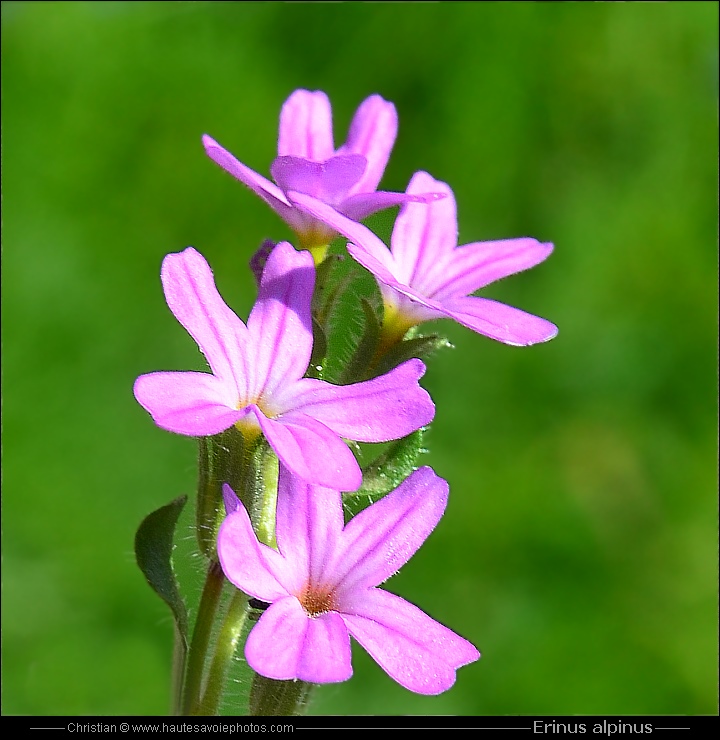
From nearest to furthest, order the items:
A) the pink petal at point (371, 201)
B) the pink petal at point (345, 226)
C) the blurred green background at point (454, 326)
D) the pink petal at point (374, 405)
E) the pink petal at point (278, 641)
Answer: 1. the pink petal at point (278, 641)
2. the pink petal at point (374, 405)
3. the pink petal at point (345, 226)
4. the pink petal at point (371, 201)
5. the blurred green background at point (454, 326)

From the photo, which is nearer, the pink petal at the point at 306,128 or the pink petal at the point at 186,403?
the pink petal at the point at 186,403

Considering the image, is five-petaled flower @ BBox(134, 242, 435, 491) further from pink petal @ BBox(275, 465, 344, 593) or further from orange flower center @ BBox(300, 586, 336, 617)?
orange flower center @ BBox(300, 586, 336, 617)

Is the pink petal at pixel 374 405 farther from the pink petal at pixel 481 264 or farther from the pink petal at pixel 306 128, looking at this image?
the pink petal at pixel 306 128

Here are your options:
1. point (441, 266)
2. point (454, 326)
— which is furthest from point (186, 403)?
point (454, 326)

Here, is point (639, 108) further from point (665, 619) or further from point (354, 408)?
point (354, 408)

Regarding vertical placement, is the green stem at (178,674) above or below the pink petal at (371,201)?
below

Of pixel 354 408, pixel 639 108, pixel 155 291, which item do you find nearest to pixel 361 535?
pixel 354 408

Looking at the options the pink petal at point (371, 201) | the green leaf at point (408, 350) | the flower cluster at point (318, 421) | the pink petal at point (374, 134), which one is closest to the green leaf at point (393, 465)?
the flower cluster at point (318, 421)
